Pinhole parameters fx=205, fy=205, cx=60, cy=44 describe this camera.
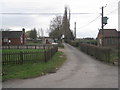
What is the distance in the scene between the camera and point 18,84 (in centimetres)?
895

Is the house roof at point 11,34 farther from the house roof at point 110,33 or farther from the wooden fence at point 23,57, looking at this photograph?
the wooden fence at point 23,57

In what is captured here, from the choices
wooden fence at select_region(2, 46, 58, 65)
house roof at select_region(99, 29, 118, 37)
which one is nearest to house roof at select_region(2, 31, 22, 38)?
house roof at select_region(99, 29, 118, 37)

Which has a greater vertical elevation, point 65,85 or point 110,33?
point 110,33

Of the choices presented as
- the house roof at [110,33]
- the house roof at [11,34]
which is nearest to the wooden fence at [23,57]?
the house roof at [110,33]

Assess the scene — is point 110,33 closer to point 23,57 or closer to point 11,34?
point 11,34

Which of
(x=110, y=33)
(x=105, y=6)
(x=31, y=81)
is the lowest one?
(x=31, y=81)

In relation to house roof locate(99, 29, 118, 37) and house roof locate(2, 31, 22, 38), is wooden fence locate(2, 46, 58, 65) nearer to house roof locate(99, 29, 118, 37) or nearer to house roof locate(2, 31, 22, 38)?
house roof locate(99, 29, 118, 37)

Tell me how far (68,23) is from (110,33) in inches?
1170

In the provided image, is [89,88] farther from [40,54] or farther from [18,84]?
[40,54]

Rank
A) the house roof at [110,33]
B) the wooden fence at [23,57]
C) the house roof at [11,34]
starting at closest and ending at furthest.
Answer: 1. the wooden fence at [23,57]
2. the house roof at [110,33]
3. the house roof at [11,34]

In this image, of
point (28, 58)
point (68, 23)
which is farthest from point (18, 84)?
point (68, 23)

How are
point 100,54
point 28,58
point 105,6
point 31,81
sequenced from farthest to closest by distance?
point 105,6, point 100,54, point 28,58, point 31,81

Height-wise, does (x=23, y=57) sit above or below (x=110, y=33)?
below

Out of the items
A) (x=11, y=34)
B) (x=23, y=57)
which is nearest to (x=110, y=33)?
(x=11, y=34)
